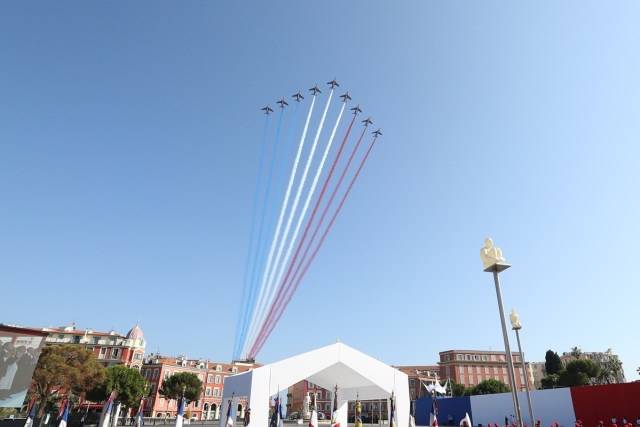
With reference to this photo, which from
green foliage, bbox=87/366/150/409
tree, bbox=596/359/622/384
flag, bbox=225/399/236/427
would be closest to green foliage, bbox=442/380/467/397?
tree, bbox=596/359/622/384

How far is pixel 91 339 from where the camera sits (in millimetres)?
76938

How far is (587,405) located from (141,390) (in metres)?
49.7

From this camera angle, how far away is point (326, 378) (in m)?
29.6

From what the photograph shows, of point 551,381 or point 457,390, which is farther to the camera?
point 457,390

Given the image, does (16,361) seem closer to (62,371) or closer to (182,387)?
(62,371)

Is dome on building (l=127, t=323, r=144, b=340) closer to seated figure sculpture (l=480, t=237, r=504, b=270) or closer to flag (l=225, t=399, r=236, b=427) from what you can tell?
flag (l=225, t=399, r=236, b=427)

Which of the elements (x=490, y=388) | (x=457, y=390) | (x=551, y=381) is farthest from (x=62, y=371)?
(x=551, y=381)

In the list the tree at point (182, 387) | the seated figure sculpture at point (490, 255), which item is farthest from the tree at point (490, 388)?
the seated figure sculpture at point (490, 255)

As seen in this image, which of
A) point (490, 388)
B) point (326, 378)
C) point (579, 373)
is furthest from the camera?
point (490, 388)

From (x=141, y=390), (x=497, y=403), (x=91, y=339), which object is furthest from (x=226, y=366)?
(x=497, y=403)

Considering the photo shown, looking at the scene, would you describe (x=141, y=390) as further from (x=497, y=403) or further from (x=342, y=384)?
(x=497, y=403)

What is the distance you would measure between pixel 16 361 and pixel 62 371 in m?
24.8

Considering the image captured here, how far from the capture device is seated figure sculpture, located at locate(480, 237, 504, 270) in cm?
984

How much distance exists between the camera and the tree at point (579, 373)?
6362 centimetres
